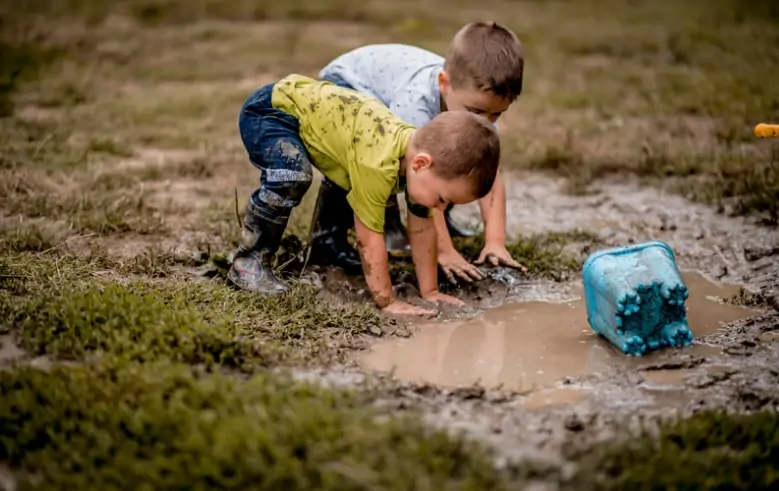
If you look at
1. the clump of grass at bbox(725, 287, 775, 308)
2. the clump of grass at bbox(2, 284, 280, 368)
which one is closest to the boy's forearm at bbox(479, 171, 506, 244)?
the clump of grass at bbox(725, 287, 775, 308)

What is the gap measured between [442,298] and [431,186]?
2.13 ft

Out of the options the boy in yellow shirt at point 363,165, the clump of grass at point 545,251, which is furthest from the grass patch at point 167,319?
the clump of grass at point 545,251

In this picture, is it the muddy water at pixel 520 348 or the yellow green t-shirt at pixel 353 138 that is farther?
the yellow green t-shirt at pixel 353 138

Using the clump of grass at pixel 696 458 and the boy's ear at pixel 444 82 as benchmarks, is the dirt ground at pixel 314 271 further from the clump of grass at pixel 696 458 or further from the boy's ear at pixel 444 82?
the boy's ear at pixel 444 82

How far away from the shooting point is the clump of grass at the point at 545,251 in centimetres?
453

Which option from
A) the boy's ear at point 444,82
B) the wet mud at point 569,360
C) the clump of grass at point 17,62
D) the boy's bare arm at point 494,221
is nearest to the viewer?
the wet mud at point 569,360

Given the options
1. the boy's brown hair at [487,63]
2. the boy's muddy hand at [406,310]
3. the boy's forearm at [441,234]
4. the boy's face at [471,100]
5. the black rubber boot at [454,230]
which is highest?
the boy's brown hair at [487,63]

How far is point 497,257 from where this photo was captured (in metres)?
4.46

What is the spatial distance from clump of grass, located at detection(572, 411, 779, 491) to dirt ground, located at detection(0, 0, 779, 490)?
0.5 inches

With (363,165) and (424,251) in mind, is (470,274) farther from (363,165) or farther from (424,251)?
(363,165)

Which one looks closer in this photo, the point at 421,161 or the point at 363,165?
the point at 421,161

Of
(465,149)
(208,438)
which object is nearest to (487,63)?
(465,149)

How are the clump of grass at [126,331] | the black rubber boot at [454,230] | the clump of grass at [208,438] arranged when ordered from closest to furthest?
1. the clump of grass at [208,438]
2. the clump of grass at [126,331]
3. the black rubber boot at [454,230]

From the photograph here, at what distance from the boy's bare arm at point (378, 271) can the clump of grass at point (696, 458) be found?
4.45ft
